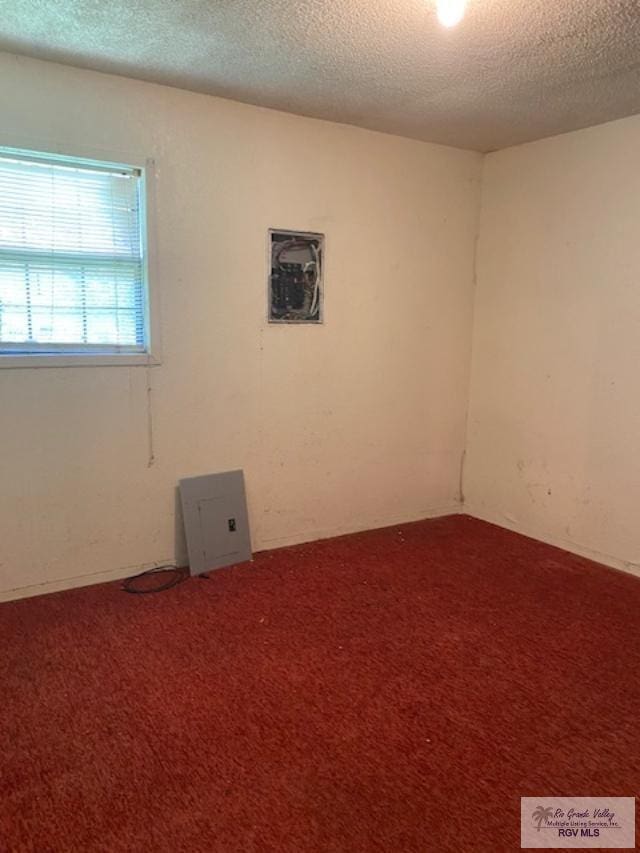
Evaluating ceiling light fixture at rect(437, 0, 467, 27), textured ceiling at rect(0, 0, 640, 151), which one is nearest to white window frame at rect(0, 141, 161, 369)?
textured ceiling at rect(0, 0, 640, 151)

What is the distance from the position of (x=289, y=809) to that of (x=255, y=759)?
22cm

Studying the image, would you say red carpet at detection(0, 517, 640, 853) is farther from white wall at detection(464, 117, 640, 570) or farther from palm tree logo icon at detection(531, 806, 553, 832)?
white wall at detection(464, 117, 640, 570)

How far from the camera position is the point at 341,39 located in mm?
2258

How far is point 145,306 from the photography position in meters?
2.97

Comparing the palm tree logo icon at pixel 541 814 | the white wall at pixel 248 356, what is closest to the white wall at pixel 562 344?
the white wall at pixel 248 356

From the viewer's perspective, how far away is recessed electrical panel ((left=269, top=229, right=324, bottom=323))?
329cm

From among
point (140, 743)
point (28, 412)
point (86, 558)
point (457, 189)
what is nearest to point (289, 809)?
point (140, 743)

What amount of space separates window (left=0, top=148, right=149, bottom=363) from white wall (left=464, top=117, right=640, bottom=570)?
2285 mm

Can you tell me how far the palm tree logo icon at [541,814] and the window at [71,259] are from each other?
2472 millimetres

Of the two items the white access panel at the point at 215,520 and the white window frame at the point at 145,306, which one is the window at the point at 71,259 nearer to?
the white window frame at the point at 145,306

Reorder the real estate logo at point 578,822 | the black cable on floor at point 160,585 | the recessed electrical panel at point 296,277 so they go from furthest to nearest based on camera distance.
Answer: the recessed electrical panel at point 296,277
the black cable on floor at point 160,585
the real estate logo at point 578,822

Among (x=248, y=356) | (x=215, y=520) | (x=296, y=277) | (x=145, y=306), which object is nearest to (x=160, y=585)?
(x=215, y=520)

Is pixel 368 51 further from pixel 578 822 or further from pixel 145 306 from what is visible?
pixel 578 822

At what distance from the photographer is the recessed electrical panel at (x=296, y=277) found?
329 centimetres
